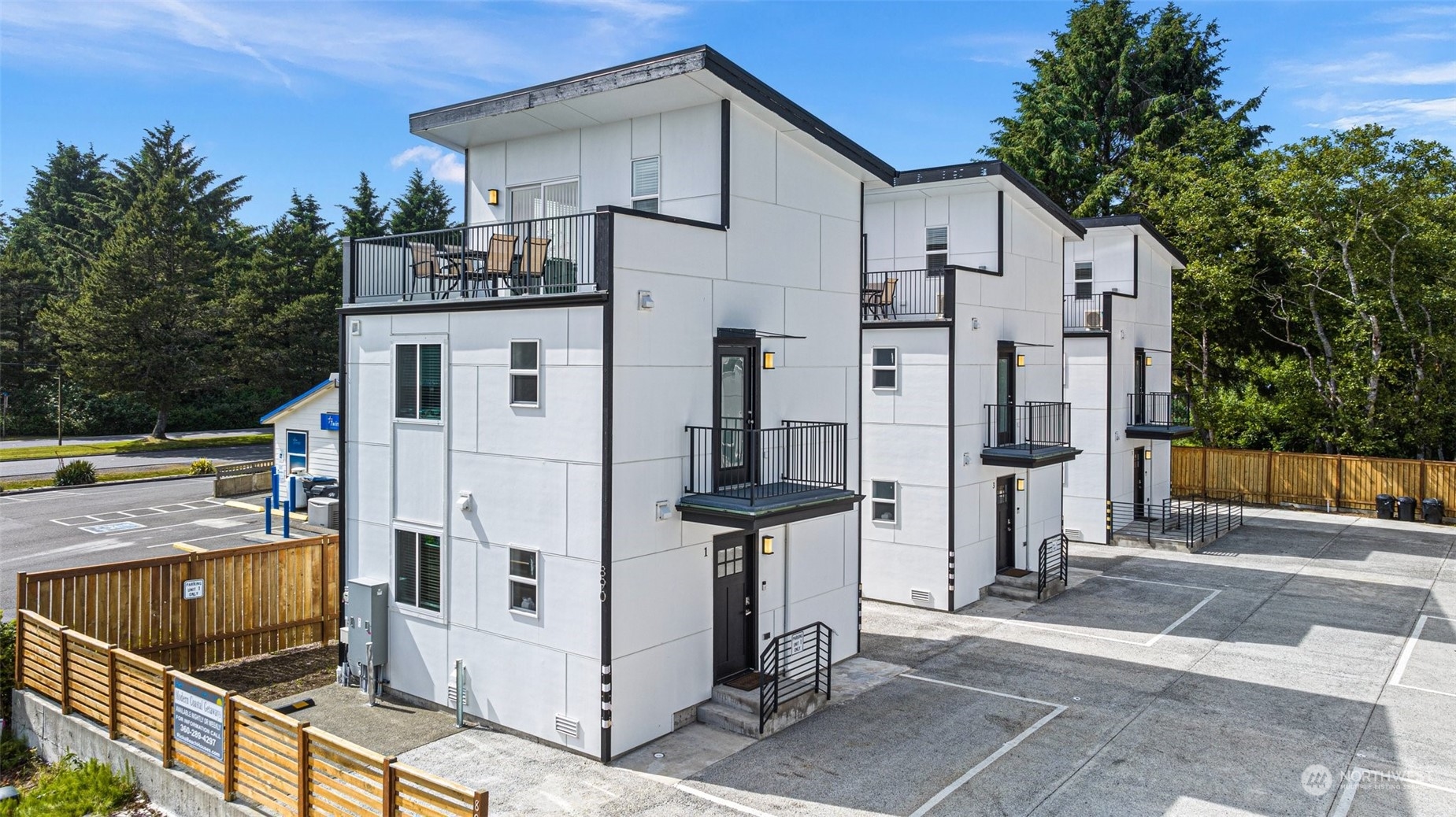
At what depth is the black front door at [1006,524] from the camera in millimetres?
17766

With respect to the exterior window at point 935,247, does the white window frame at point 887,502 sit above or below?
below

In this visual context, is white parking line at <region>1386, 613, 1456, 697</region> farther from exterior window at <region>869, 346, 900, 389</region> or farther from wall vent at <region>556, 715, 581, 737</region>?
wall vent at <region>556, 715, 581, 737</region>

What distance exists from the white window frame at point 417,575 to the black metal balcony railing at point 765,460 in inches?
128

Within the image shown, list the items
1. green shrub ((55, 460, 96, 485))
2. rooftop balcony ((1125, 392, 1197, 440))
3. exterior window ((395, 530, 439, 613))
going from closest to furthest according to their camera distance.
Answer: exterior window ((395, 530, 439, 613)), rooftop balcony ((1125, 392, 1197, 440)), green shrub ((55, 460, 96, 485))

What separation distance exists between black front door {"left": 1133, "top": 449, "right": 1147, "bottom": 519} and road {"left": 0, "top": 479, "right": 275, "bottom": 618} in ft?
Answer: 76.9

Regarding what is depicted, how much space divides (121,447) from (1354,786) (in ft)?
145

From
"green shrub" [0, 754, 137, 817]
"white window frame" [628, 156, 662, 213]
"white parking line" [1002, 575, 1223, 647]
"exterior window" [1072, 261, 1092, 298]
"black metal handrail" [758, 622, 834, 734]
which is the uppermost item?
"exterior window" [1072, 261, 1092, 298]

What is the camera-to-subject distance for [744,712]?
1046 centimetres

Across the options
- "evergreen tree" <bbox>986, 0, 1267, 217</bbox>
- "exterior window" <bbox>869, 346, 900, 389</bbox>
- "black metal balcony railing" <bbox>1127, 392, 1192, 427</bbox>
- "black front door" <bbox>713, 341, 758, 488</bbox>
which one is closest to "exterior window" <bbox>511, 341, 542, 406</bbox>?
"black front door" <bbox>713, 341, 758, 488</bbox>

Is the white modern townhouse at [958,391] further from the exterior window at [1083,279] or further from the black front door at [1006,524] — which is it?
the exterior window at [1083,279]

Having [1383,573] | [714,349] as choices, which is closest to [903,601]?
[714,349]

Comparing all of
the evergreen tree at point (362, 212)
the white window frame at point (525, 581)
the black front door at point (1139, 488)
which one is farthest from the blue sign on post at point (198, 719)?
the evergreen tree at point (362, 212)

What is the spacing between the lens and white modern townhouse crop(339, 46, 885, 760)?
380 inches

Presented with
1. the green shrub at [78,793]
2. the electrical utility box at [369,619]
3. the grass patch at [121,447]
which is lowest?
the green shrub at [78,793]
